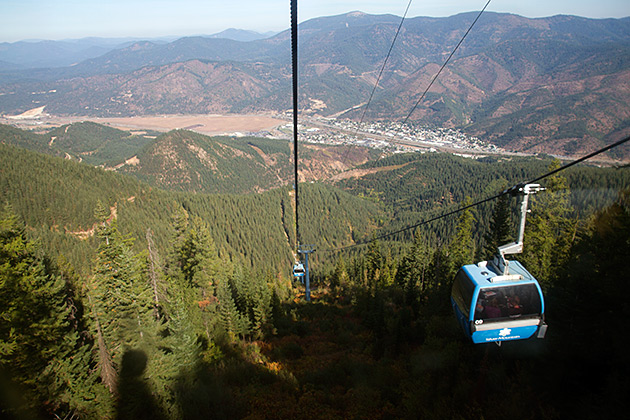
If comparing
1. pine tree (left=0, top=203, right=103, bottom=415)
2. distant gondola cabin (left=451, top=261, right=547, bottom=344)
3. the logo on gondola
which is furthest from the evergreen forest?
distant gondola cabin (left=451, top=261, right=547, bottom=344)

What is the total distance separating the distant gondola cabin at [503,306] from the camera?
8445 millimetres

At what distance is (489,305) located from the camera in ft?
28.6

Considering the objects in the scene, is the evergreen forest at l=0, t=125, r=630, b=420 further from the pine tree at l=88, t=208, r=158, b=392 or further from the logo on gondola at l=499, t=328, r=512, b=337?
the logo on gondola at l=499, t=328, r=512, b=337

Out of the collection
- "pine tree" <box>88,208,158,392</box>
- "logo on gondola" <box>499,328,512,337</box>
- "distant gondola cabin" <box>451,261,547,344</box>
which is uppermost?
"distant gondola cabin" <box>451,261,547,344</box>

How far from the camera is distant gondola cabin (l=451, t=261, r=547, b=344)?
845cm

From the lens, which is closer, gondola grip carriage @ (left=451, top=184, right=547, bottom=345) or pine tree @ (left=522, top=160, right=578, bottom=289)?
gondola grip carriage @ (left=451, top=184, right=547, bottom=345)

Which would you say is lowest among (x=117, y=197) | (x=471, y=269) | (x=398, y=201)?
(x=398, y=201)

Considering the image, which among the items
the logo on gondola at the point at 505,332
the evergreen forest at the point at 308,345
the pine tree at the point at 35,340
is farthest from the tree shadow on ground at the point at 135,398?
the logo on gondola at the point at 505,332

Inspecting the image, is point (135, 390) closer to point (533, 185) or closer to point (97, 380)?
point (97, 380)

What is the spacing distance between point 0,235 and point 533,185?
68.7 feet

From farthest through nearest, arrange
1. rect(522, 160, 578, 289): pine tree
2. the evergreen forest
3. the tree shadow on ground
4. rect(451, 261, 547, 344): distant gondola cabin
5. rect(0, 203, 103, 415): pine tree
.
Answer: rect(522, 160, 578, 289): pine tree < the tree shadow on ground < rect(0, 203, 103, 415): pine tree < the evergreen forest < rect(451, 261, 547, 344): distant gondola cabin

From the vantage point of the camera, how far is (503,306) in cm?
870

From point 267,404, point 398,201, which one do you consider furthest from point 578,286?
point 398,201

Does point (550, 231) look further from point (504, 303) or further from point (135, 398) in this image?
point (135, 398)
